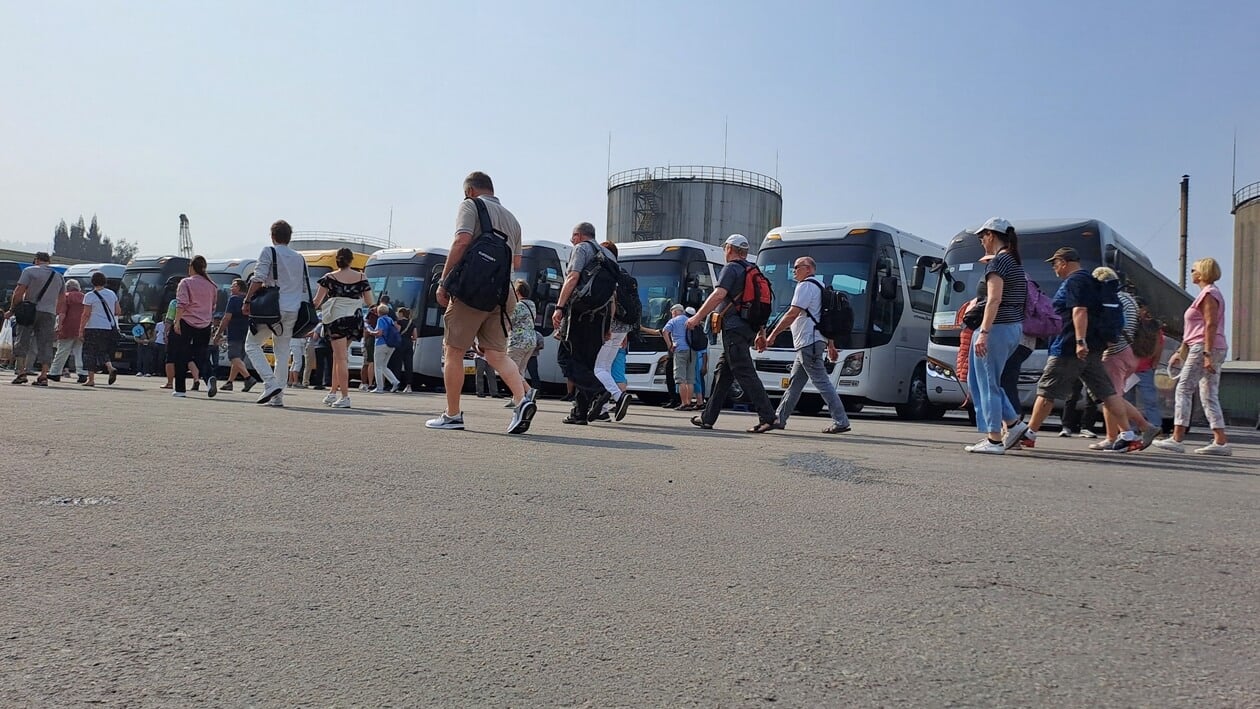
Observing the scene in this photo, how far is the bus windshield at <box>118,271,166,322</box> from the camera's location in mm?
27484

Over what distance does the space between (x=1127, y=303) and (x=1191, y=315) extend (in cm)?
94

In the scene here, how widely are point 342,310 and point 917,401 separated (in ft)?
31.2

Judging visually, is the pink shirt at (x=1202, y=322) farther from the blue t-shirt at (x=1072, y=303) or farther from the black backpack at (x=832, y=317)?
the black backpack at (x=832, y=317)

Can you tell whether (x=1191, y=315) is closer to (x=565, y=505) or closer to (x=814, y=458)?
(x=814, y=458)

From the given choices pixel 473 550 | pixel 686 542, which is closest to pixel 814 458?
pixel 686 542

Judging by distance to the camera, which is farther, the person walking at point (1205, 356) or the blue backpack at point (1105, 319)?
the person walking at point (1205, 356)

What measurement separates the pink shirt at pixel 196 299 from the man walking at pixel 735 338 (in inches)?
261

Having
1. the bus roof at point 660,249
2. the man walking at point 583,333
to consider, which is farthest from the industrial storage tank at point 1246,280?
the man walking at point 583,333

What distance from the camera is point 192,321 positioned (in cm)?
1298

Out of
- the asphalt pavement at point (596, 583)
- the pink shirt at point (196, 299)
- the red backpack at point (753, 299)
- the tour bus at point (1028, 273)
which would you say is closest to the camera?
the asphalt pavement at point (596, 583)

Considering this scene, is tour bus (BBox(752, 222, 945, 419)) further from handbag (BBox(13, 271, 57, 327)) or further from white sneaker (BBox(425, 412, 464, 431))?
handbag (BBox(13, 271, 57, 327))

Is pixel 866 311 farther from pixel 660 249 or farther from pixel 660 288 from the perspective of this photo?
pixel 660 249

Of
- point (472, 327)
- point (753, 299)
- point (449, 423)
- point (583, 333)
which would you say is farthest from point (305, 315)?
point (753, 299)

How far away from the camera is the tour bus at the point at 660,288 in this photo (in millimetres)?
18875
